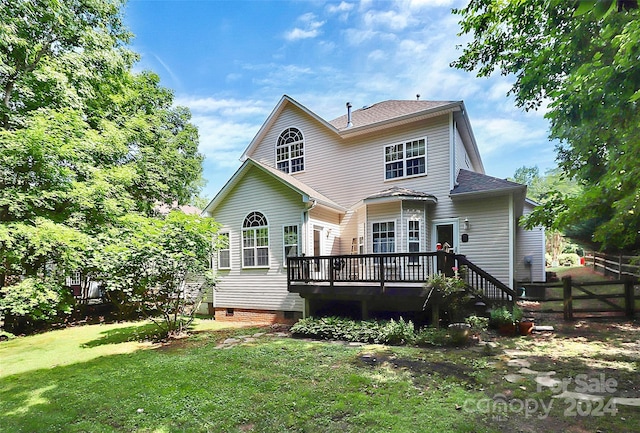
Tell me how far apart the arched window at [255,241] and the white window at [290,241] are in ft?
2.52

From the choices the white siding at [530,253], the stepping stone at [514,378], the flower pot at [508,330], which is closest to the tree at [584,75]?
the stepping stone at [514,378]

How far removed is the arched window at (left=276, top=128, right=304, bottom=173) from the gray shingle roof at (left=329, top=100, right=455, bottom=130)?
1.88 metres

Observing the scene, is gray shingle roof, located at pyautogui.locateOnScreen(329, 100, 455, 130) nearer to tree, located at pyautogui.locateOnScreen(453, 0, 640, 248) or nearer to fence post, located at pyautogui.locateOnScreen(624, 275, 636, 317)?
tree, located at pyautogui.locateOnScreen(453, 0, 640, 248)

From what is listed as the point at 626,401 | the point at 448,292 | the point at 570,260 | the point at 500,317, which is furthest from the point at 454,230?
the point at 570,260

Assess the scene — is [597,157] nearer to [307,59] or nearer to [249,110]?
[307,59]

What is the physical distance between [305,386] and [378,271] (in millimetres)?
4829

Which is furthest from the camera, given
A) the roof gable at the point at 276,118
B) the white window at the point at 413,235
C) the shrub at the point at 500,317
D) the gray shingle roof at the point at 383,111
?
the roof gable at the point at 276,118

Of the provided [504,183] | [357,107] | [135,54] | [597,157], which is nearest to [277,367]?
[504,183]

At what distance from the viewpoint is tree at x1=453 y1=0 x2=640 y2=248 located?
389cm

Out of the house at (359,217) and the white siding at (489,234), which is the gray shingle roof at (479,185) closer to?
the house at (359,217)

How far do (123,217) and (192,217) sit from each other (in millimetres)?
4571

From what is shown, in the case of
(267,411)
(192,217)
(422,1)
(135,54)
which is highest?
(135,54)

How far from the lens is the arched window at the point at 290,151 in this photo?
42.1 ft

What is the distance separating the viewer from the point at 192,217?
857 centimetres
